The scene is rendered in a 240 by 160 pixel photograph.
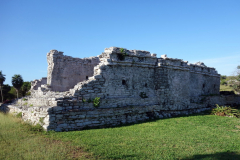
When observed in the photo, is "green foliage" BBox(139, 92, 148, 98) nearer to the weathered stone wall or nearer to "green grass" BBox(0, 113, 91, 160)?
the weathered stone wall

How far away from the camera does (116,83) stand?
9.85 m

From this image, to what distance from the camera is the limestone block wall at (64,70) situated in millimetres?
13336

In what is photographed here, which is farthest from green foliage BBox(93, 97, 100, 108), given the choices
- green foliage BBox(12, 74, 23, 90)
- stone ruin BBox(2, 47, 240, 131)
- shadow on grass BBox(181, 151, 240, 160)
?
green foliage BBox(12, 74, 23, 90)

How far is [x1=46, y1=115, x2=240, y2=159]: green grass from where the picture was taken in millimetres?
5507

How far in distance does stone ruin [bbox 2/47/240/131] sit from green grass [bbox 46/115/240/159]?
84 cm

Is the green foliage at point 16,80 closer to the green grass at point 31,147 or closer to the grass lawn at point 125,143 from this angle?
the grass lawn at point 125,143

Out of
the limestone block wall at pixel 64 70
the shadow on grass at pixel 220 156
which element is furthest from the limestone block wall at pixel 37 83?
the shadow on grass at pixel 220 156

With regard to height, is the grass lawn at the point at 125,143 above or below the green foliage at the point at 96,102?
below

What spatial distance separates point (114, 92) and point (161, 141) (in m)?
3.84

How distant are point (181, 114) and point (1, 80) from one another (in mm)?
20379

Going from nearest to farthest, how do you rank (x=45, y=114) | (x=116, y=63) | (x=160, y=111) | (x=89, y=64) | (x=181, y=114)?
1. (x=45, y=114)
2. (x=116, y=63)
3. (x=160, y=111)
4. (x=181, y=114)
5. (x=89, y=64)


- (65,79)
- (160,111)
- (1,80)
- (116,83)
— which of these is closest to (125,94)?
(116,83)

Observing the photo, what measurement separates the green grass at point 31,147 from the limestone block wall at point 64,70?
6.38 meters

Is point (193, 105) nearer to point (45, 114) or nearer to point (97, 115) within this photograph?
point (97, 115)
